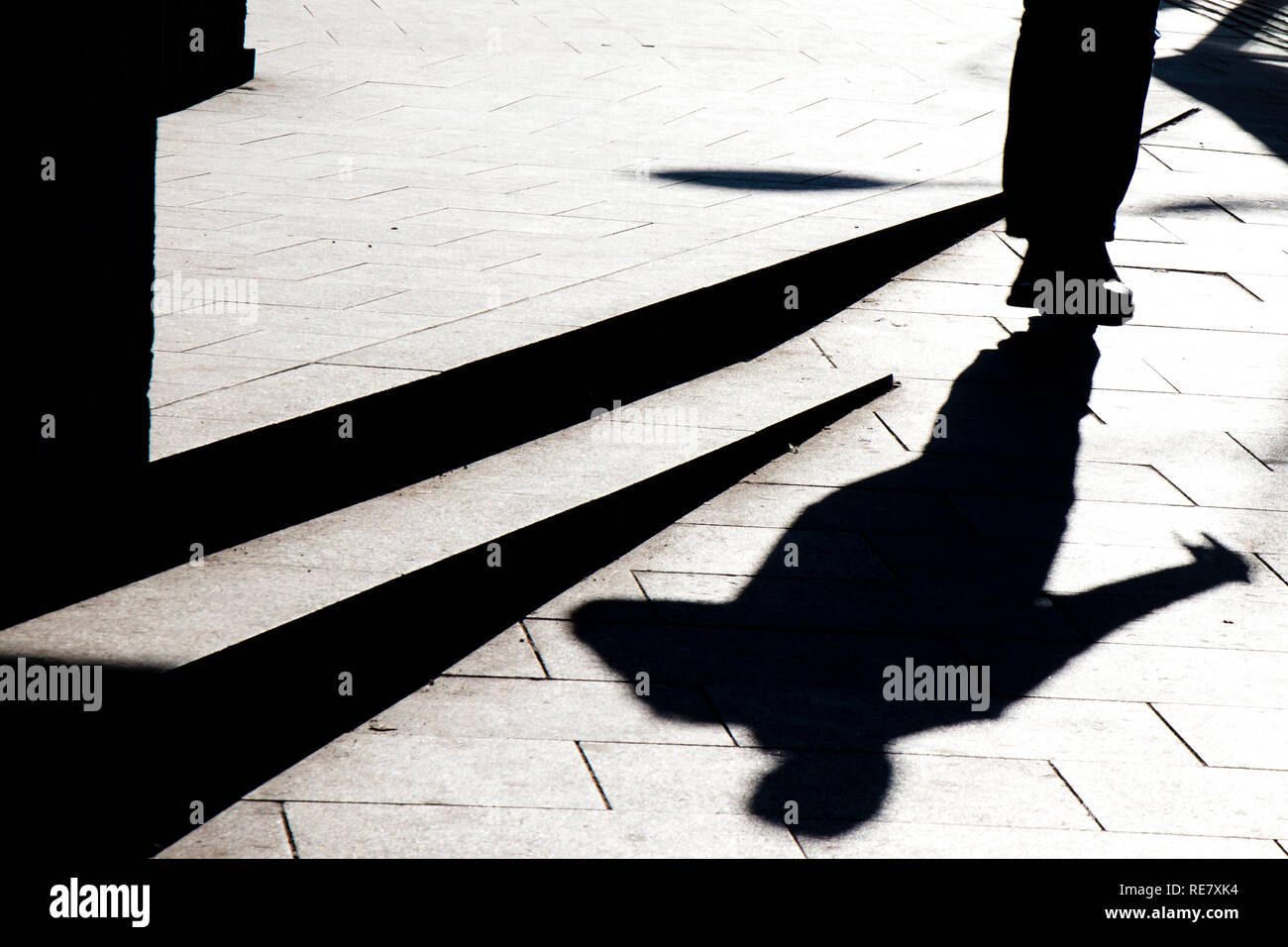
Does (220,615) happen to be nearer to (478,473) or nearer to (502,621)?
(502,621)

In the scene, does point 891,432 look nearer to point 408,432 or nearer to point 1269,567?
point 1269,567

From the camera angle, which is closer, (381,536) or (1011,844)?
(1011,844)

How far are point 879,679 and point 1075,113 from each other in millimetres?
3219

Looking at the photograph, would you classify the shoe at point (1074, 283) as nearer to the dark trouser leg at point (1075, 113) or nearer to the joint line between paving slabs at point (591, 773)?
the dark trouser leg at point (1075, 113)

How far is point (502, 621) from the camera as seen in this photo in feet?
14.3

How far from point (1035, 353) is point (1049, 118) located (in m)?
1.05

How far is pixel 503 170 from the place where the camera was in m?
7.61

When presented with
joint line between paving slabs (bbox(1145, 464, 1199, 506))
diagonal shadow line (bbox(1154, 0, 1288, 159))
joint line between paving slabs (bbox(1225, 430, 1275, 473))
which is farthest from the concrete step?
diagonal shadow line (bbox(1154, 0, 1288, 159))

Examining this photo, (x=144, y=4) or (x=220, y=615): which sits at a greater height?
(x=144, y=4)

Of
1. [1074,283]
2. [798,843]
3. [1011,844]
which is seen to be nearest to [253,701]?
[798,843]

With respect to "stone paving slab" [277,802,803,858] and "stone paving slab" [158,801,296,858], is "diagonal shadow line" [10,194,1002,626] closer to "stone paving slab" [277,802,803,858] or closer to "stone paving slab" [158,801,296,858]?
"stone paving slab" [158,801,296,858]

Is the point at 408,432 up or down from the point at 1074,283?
down

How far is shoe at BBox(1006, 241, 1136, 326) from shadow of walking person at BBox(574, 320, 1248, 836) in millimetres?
986
